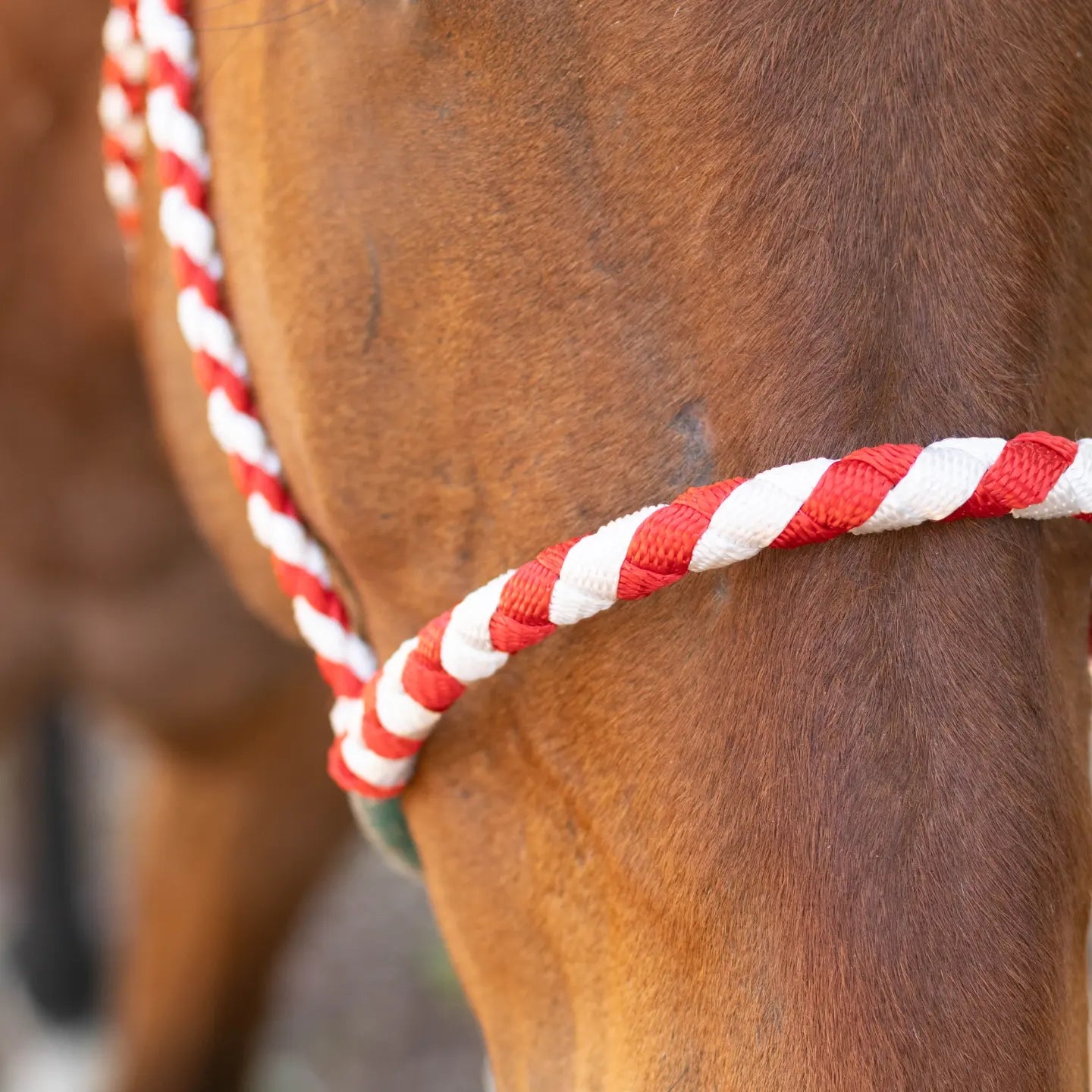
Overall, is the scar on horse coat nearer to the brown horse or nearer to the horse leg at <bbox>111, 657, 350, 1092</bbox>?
the horse leg at <bbox>111, 657, 350, 1092</bbox>

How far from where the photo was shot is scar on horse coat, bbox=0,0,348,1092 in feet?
2.89

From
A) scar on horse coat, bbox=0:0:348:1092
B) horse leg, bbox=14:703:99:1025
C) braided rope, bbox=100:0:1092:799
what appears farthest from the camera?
horse leg, bbox=14:703:99:1025

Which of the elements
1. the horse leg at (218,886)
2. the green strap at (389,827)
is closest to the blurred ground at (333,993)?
the horse leg at (218,886)

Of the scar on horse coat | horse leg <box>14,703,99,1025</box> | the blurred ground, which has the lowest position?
the blurred ground

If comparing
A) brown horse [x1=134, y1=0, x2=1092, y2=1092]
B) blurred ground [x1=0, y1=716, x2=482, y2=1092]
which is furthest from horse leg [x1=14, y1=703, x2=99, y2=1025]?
brown horse [x1=134, y1=0, x2=1092, y2=1092]

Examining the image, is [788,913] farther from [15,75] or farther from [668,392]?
[15,75]

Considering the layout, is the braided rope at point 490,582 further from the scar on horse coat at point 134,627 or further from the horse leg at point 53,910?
the horse leg at point 53,910

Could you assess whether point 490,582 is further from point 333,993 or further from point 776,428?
point 333,993

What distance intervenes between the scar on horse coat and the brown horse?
42 centimetres

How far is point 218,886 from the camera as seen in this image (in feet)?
4.70

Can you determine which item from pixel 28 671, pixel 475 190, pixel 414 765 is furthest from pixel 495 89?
pixel 28 671

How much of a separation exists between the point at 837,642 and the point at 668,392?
4.3 inches

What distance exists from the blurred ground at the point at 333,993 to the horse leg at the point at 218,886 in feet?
0.65

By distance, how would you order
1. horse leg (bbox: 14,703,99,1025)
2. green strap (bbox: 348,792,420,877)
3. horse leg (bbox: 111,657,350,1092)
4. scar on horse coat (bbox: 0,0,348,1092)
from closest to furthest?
1. green strap (bbox: 348,792,420,877)
2. scar on horse coat (bbox: 0,0,348,1092)
3. horse leg (bbox: 111,657,350,1092)
4. horse leg (bbox: 14,703,99,1025)
